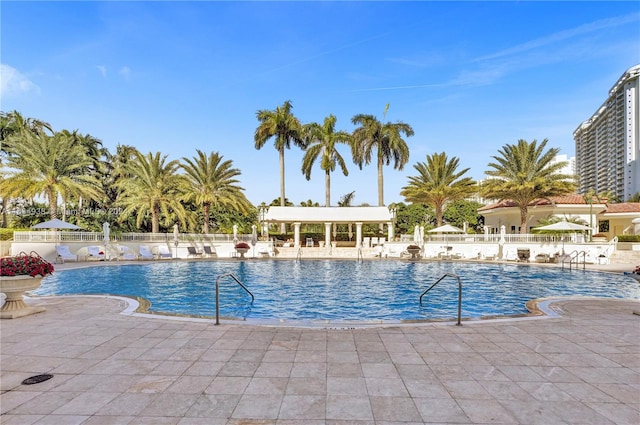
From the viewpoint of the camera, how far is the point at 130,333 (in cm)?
616

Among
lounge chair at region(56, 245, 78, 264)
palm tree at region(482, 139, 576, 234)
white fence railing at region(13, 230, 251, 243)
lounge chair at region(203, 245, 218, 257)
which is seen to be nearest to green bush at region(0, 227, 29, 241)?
white fence railing at region(13, 230, 251, 243)

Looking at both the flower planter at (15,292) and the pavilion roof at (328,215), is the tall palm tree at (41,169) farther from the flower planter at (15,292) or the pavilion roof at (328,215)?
the flower planter at (15,292)

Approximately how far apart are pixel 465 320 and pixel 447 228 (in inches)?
763

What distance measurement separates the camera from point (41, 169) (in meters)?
23.2

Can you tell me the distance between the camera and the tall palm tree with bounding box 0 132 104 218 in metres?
22.5

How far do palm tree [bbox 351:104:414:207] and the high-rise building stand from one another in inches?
2650

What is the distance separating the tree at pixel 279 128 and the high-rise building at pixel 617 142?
251 feet

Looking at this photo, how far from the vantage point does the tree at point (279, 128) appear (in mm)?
36156

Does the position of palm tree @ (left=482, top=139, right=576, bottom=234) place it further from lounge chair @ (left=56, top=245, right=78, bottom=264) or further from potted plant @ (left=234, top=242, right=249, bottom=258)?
lounge chair @ (left=56, top=245, right=78, bottom=264)

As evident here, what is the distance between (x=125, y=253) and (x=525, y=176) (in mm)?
31195

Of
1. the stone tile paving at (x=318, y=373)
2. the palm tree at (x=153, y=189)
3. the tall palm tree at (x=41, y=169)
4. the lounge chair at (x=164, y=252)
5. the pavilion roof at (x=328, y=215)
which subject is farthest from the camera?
the pavilion roof at (x=328, y=215)

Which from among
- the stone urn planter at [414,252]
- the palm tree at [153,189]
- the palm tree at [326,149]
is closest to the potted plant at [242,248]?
the palm tree at [153,189]

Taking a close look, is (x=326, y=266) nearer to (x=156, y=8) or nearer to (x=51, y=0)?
(x=156, y=8)

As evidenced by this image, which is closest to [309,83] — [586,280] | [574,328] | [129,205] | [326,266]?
[326,266]
